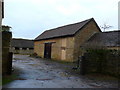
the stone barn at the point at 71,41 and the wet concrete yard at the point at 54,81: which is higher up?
the stone barn at the point at 71,41

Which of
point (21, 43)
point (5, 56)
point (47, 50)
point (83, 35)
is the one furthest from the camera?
point (21, 43)

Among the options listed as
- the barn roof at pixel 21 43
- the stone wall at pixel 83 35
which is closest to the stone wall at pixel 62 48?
the stone wall at pixel 83 35

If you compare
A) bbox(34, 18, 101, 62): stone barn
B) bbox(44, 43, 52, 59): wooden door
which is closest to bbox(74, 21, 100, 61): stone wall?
bbox(34, 18, 101, 62): stone barn

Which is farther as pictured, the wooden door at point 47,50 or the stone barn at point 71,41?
the wooden door at point 47,50

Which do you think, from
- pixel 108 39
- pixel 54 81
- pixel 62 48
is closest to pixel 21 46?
pixel 62 48

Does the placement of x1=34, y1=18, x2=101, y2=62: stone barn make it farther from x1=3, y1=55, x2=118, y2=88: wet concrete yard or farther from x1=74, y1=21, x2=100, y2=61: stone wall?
x1=3, y1=55, x2=118, y2=88: wet concrete yard

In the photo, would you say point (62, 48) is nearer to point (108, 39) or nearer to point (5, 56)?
point (108, 39)

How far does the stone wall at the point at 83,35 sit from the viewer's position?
2470cm

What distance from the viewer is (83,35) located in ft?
84.0

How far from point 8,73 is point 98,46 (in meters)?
8.10

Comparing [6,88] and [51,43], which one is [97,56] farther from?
[51,43]

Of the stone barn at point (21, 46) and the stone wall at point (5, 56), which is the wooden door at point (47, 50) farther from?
the stone barn at point (21, 46)

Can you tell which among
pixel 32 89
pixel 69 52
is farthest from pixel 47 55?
pixel 32 89

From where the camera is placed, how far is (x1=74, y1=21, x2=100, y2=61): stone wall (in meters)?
24.7
